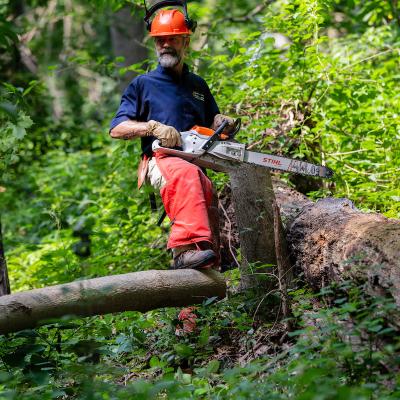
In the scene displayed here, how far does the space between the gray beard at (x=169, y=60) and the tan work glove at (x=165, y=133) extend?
1.92 ft

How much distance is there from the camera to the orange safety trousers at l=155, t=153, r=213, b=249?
4.65m

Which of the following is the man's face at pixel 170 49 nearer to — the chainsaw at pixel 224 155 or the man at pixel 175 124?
the man at pixel 175 124

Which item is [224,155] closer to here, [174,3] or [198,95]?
[198,95]

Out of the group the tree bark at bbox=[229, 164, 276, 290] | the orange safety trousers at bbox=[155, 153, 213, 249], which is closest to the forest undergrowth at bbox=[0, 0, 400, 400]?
the tree bark at bbox=[229, 164, 276, 290]

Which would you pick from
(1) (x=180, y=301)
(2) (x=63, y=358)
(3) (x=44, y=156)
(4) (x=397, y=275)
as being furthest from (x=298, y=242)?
(3) (x=44, y=156)

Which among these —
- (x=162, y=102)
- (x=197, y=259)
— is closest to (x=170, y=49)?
(x=162, y=102)

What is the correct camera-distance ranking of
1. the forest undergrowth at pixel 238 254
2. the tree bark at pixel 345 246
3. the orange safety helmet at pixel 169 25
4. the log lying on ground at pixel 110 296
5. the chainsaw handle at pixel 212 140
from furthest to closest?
1. the orange safety helmet at pixel 169 25
2. the chainsaw handle at pixel 212 140
3. the log lying on ground at pixel 110 296
4. the tree bark at pixel 345 246
5. the forest undergrowth at pixel 238 254

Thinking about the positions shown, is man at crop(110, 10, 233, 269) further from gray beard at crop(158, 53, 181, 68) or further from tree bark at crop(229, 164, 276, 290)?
tree bark at crop(229, 164, 276, 290)

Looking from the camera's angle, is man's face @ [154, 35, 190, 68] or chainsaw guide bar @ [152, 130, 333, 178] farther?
man's face @ [154, 35, 190, 68]

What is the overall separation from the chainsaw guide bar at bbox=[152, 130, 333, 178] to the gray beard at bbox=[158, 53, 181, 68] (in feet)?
2.07

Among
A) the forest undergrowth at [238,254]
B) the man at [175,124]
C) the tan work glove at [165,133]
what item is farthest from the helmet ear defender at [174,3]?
the forest undergrowth at [238,254]

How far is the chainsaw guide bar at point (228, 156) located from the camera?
15.8 feet

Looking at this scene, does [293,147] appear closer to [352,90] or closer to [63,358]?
[352,90]

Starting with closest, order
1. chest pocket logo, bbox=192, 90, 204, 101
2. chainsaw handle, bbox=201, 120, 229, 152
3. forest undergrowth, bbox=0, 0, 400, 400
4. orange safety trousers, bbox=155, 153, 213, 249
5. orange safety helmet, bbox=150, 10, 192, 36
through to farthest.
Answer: forest undergrowth, bbox=0, 0, 400, 400, orange safety trousers, bbox=155, 153, 213, 249, chainsaw handle, bbox=201, 120, 229, 152, orange safety helmet, bbox=150, 10, 192, 36, chest pocket logo, bbox=192, 90, 204, 101
